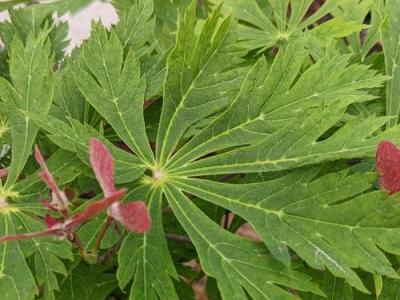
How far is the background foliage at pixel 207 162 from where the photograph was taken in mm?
834

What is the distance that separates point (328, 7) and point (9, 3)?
627 millimetres

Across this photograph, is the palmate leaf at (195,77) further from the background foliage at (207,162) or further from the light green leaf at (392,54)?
the light green leaf at (392,54)

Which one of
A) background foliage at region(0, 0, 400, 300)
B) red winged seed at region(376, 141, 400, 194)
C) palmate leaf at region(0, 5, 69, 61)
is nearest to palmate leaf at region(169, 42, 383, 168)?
background foliage at region(0, 0, 400, 300)

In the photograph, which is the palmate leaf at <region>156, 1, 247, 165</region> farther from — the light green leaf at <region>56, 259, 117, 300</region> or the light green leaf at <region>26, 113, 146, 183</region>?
the light green leaf at <region>56, 259, 117, 300</region>

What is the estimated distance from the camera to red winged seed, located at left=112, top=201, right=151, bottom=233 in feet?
2.26

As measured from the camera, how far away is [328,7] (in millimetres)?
1241

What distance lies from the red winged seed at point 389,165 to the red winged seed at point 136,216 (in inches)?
11.9

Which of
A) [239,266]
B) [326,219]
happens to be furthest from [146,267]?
[326,219]

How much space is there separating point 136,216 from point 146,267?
0.18m

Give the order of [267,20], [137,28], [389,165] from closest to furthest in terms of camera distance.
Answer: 1. [389,165]
2. [137,28]
3. [267,20]

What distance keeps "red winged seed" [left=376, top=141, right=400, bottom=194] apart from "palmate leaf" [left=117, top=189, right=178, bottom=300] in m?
0.28

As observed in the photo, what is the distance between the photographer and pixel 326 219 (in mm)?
839

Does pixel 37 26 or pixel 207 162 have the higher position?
pixel 37 26

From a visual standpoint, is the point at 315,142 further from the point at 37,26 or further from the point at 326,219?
the point at 37,26
